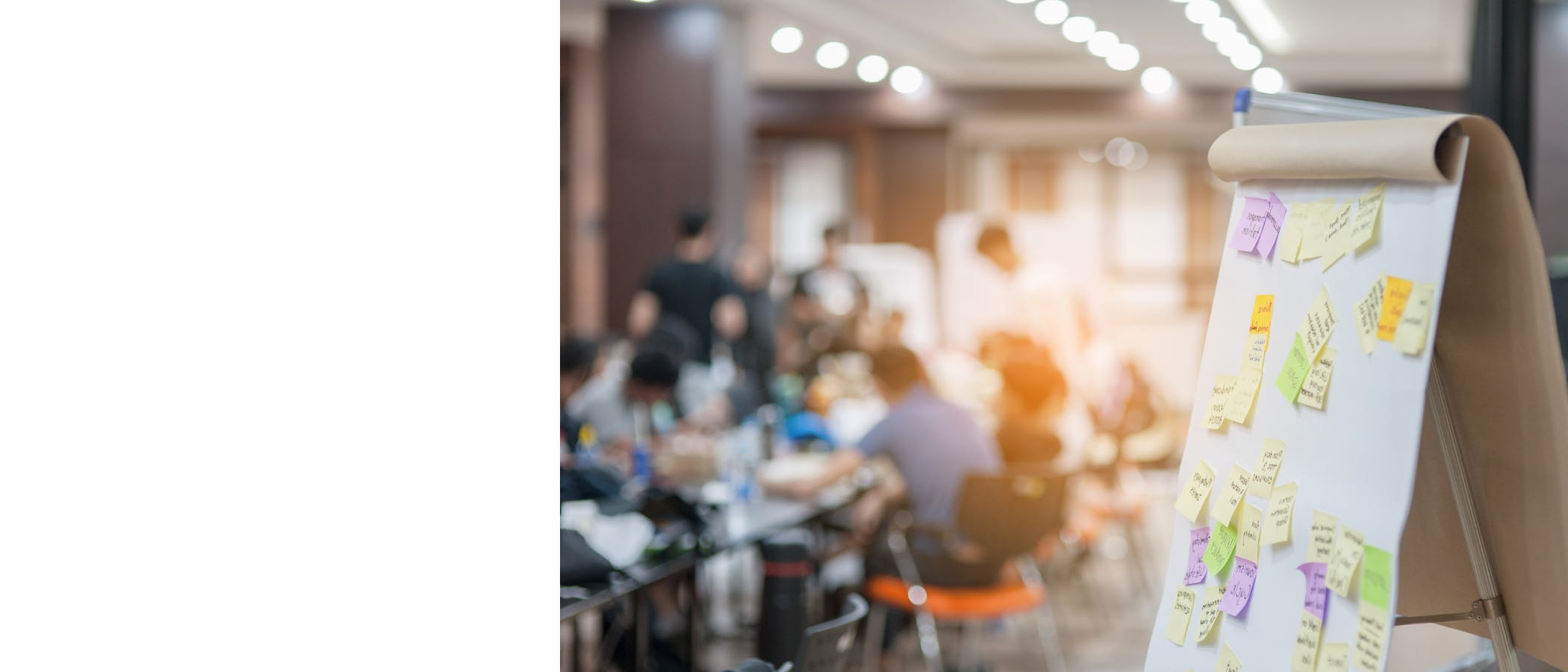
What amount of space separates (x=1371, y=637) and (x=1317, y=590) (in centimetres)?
12

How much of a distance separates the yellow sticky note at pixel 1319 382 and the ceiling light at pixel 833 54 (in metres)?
6.72

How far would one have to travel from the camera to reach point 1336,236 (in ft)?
5.00

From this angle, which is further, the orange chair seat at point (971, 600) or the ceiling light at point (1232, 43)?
the ceiling light at point (1232, 43)

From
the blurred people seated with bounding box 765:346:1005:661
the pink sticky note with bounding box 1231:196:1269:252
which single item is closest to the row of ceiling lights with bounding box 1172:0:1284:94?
the blurred people seated with bounding box 765:346:1005:661

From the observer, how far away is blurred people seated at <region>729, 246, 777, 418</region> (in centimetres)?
651

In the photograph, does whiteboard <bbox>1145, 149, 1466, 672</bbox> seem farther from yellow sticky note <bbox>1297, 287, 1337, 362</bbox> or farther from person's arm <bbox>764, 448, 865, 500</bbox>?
person's arm <bbox>764, 448, 865, 500</bbox>

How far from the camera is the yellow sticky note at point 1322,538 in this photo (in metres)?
1.44

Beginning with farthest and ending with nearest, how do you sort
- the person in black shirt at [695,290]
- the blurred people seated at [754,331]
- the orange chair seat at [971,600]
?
the blurred people seated at [754,331]
the person in black shirt at [695,290]
the orange chair seat at [971,600]

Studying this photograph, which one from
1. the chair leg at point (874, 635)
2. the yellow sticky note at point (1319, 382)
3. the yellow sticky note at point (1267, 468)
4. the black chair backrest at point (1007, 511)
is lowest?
the chair leg at point (874, 635)

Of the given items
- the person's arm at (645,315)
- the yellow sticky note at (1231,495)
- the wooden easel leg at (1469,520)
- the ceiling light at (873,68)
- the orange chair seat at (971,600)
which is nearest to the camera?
the wooden easel leg at (1469,520)

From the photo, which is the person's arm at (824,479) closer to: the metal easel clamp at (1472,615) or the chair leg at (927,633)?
the chair leg at (927,633)

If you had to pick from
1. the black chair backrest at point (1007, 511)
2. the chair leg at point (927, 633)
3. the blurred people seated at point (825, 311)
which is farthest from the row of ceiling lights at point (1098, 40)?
the chair leg at point (927, 633)
